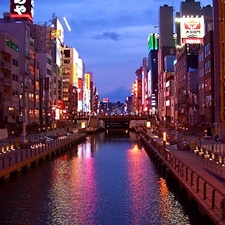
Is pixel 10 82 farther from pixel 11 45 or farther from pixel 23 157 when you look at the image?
pixel 23 157

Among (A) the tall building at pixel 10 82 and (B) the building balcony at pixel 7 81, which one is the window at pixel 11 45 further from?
(B) the building balcony at pixel 7 81

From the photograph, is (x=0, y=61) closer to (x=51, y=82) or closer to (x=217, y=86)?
(x=217, y=86)

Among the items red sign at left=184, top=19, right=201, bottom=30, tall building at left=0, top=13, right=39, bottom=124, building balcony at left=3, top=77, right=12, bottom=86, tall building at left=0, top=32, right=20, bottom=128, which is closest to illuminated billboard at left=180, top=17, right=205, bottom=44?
red sign at left=184, top=19, right=201, bottom=30

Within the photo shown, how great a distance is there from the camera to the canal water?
28266mm

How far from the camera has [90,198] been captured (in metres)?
34.5

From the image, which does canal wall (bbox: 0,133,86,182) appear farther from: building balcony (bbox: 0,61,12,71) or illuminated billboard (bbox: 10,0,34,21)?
illuminated billboard (bbox: 10,0,34,21)

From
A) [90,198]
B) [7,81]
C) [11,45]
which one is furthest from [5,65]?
[90,198]

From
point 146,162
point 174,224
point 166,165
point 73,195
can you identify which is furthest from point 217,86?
point 174,224

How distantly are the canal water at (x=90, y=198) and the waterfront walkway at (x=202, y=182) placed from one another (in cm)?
170

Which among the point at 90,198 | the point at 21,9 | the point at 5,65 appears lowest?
the point at 90,198

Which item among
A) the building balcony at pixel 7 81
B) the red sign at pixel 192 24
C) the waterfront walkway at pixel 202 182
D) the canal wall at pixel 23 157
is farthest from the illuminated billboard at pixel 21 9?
the waterfront walkway at pixel 202 182

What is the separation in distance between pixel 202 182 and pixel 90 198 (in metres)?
8.74

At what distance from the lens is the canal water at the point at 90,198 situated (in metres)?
28.3

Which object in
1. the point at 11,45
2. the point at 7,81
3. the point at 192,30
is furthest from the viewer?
the point at 192,30
